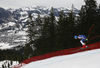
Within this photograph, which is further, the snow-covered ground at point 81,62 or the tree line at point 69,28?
the tree line at point 69,28

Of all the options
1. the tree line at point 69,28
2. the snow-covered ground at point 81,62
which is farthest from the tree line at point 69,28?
the snow-covered ground at point 81,62

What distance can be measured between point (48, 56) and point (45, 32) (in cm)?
2113

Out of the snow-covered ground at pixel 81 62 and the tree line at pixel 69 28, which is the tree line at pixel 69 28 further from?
the snow-covered ground at pixel 81 62

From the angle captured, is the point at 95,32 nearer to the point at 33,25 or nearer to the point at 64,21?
the point at 64,21

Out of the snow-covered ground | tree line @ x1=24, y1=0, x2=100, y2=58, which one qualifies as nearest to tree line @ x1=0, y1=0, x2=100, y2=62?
tree line @ x1=24, y1=0, x2=100, y2=58

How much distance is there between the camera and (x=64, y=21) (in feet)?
106

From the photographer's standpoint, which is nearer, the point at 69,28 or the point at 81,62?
the point at 81,62

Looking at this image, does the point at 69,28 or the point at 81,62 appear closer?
the point at 81,62

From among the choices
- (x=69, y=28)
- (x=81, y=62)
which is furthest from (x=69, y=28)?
(x=81, y=62)

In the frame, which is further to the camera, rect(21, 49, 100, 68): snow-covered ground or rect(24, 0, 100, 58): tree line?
rect(24, 0, 100, 58): tree line

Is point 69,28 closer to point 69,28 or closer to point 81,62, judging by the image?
point 69,28

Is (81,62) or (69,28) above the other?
(81,62)

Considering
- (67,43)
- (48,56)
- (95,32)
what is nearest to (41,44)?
(67,43)

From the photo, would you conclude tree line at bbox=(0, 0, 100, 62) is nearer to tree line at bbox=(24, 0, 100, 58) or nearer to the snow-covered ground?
tree line at bbox=(24, 0, 100, 58)
